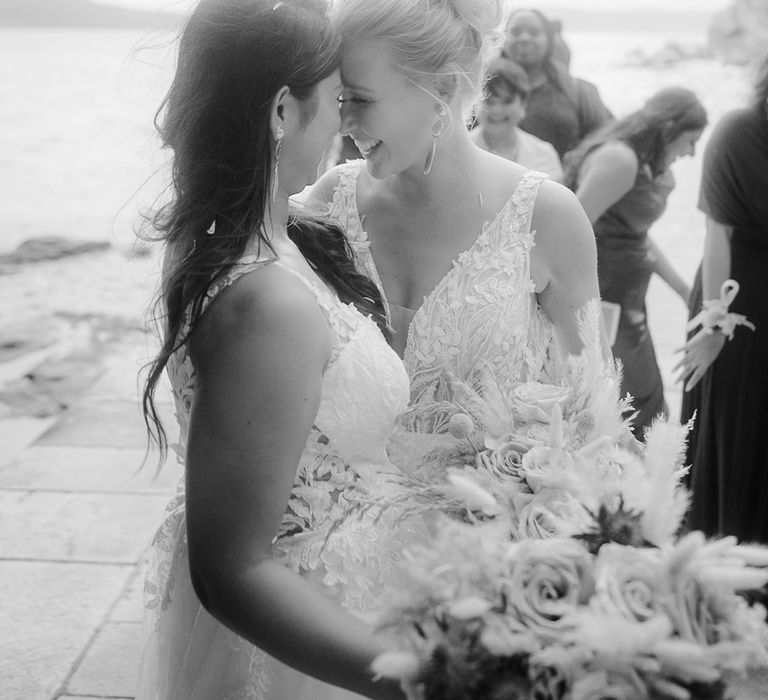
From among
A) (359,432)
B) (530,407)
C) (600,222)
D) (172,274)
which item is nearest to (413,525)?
(359,432)

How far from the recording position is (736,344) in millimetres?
3490

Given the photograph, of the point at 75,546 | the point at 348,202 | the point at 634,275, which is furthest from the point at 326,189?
the point at 75,546

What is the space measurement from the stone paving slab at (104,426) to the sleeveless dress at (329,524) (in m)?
3.52

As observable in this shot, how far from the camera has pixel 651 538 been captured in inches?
45.4

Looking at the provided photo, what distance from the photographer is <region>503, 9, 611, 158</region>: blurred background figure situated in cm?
484

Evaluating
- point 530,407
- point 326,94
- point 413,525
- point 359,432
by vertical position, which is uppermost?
point 326,94

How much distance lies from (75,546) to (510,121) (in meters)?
2.63

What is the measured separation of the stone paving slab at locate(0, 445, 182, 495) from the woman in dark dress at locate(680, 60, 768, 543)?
2.43m

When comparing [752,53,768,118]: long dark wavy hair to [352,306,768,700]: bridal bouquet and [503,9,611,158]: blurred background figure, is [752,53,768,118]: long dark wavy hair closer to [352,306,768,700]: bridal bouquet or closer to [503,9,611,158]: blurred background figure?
[503,9,611,158]: blurred background figure

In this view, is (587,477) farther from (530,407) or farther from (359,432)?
(359,432)

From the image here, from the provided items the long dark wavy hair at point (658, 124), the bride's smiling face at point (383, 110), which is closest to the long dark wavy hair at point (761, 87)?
the long dark wavy hair at point (658, 124)

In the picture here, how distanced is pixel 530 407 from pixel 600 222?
2740mm

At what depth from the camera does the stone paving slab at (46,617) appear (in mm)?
3188

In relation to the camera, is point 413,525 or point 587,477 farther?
point 413,525
